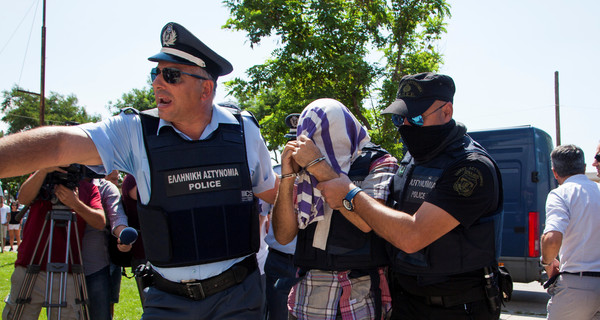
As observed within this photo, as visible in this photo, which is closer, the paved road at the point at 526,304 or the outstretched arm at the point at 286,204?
the outstretched arm at the point at 286,204

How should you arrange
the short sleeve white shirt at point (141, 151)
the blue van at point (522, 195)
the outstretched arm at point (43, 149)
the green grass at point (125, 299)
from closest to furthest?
the outstretched arm at point (43, 149) → the short sleeve white shirt at point (141, 151) → the green grass at point (125, 299) → the blue van at point (522, 195)

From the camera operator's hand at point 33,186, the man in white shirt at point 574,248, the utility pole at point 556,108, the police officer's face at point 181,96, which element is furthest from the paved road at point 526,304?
the utility pole at point 556,108

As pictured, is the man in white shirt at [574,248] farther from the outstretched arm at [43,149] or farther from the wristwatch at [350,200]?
the outstretched arm at [43,149]

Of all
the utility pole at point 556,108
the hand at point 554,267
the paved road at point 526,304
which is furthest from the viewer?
the utility pole at point 556,108

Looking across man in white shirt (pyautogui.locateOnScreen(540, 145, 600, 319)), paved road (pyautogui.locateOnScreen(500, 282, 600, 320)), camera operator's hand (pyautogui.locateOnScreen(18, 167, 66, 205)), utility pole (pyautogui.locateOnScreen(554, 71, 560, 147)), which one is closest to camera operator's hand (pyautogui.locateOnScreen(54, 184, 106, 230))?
camera operator's hand (pyautogui.locateOnScreen(18, 167, 66, 205))

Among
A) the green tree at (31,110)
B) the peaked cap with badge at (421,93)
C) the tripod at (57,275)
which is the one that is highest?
the green tree at (31,110)

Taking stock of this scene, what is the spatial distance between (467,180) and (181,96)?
1487 mm

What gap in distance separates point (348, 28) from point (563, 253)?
8.86m

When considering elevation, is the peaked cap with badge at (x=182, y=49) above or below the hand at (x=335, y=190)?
above

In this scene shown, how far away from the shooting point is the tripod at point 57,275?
3967mm

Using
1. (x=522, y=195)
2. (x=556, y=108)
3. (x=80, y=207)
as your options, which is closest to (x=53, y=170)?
(x=80, y=207)

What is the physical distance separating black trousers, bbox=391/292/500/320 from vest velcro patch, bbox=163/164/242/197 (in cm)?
112

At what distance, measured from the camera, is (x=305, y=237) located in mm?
2617

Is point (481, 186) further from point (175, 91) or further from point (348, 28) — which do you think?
point (348, 28)
